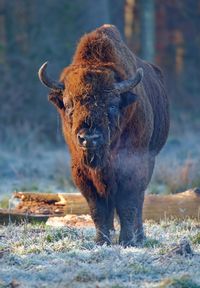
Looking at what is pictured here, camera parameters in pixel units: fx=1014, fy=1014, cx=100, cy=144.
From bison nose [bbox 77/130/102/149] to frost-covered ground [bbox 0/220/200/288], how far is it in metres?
0.91

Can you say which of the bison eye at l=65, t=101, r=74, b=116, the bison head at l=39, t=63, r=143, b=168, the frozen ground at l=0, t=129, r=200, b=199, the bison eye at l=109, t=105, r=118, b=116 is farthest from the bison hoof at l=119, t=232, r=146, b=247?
the frozen ground at l=0, t=129, r=200, b=199

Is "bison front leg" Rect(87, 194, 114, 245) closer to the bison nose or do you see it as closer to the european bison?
the european bison

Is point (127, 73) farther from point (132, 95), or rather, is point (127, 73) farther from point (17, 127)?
point (17, 127)

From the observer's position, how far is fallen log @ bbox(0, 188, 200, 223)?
10891mm

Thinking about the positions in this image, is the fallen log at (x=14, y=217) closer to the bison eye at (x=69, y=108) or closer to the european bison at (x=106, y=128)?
the european bison at (x=106, y=128)

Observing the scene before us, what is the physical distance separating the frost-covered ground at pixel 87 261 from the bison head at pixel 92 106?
0.85 meters

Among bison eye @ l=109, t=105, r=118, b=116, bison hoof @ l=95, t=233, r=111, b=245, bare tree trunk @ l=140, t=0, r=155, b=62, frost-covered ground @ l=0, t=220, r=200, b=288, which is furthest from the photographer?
bare tree trunk @ l=140, t=0, r=155, b=62

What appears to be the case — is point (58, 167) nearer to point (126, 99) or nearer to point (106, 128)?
point (126, 99)

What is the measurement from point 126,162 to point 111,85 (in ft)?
2.54

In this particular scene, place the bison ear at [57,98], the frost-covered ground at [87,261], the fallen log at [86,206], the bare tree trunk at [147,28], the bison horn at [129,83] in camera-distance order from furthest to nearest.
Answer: the bare tree trunk at [147,28], the fallen log at [86,206], the bison ear at [57,98], the bison horn at [129,83], the frost-covered ground at [87,261]

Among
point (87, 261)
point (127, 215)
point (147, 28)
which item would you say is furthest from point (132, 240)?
point (147, 28)

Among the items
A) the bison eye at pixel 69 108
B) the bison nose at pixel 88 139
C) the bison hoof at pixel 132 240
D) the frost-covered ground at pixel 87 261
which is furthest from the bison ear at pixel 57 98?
the bison hoof at pixel 132 240

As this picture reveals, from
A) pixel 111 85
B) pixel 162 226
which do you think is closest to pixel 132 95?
pixel 111 85

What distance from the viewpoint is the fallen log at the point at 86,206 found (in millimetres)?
10891
